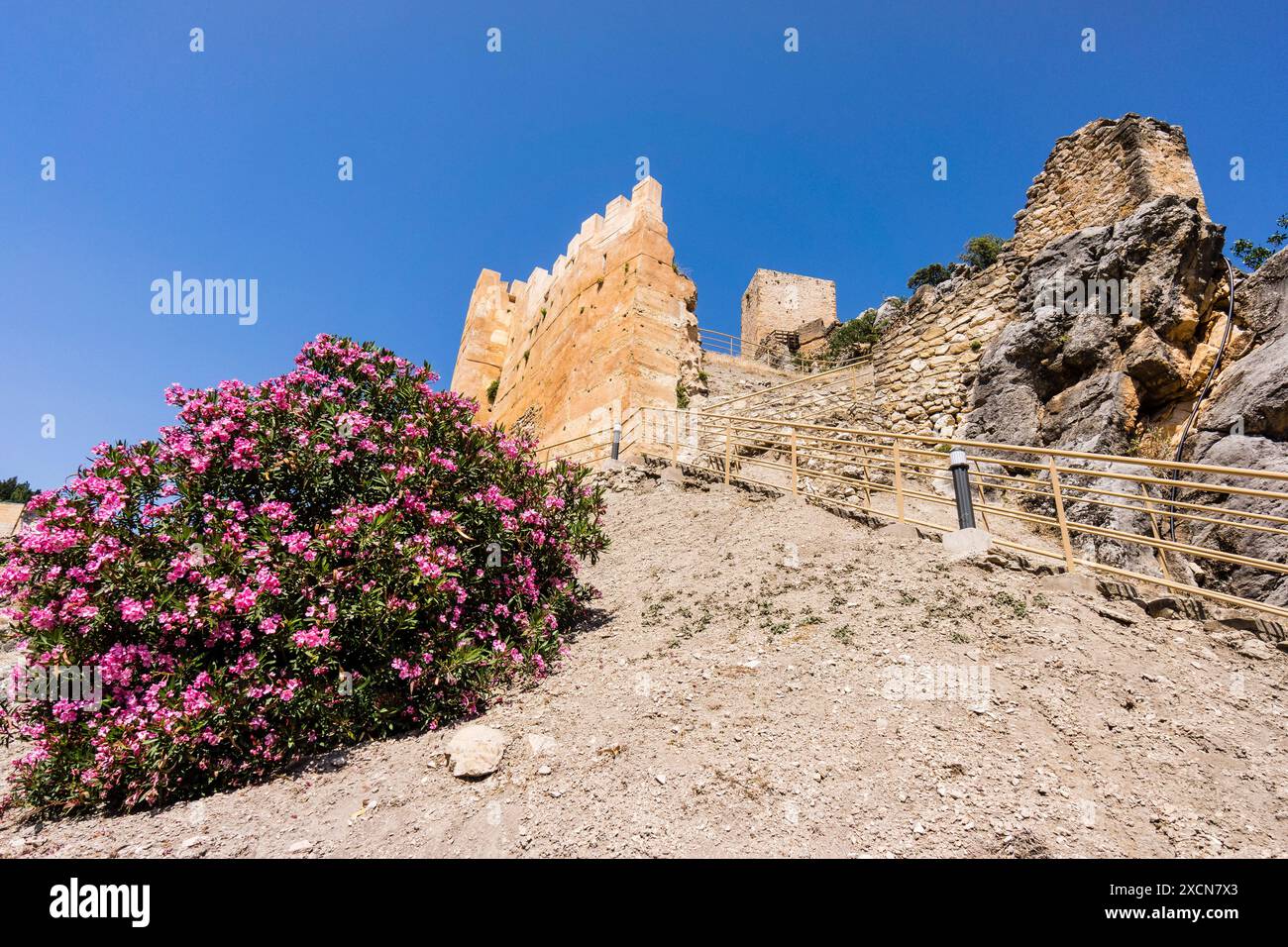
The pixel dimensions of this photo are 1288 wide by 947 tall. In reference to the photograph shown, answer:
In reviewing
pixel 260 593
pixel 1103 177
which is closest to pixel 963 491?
pixel 260 593

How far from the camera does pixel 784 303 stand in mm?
31188

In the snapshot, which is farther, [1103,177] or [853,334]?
[853,334]

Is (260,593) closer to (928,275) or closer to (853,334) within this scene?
(853,334)

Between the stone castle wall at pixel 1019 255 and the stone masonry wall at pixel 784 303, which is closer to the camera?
the stone castle wall at pixel 1019 255

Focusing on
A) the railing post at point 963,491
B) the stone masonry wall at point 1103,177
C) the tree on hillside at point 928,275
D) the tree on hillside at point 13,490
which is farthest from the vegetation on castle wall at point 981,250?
the tree on hillside at point 13,490

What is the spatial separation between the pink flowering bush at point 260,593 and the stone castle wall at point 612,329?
23.5 feet

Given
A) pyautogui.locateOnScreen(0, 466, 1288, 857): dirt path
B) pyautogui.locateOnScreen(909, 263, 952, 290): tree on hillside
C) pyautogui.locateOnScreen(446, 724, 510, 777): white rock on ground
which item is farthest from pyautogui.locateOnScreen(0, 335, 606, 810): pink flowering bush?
pyautogui.locateOnScreen(909, 263, 952, 290): tree on hillside

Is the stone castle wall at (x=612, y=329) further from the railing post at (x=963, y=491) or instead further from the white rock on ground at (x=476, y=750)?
the white rock on ground at (x=476, y=750)

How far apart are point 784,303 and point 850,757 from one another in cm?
3036

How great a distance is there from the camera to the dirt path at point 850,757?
2961mm

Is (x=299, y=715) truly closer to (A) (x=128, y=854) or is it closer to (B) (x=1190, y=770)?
(A) (x=128, y=854)

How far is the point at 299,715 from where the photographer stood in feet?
12.7
